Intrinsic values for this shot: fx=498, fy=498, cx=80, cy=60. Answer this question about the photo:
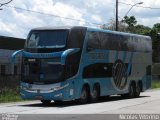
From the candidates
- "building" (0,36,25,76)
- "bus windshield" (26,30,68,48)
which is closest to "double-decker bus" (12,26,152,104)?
"bus windshield" (26,30,68,48)

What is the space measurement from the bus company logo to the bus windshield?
5912mm

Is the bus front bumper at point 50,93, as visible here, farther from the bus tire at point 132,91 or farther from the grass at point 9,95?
the bus tire at point 132,91

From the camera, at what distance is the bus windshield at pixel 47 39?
2445 centimetres

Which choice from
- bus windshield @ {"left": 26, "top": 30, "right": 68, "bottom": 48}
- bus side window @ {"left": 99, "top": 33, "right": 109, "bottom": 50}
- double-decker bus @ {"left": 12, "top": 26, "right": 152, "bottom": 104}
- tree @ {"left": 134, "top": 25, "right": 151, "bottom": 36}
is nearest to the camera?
double-decker bus @ {"left": 12, "top": 26, "right": 152, "bottom": 104}

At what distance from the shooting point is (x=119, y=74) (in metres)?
30.3

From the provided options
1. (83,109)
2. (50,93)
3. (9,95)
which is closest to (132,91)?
(9,95)

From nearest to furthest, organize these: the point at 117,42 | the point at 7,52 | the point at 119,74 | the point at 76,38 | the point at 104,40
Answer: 1. the point at 76,38
2. the point at 104,40
3. the point at 117,42
4. the point at 119,74
5. the point at 7,52

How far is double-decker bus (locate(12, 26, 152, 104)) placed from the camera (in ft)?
79.4

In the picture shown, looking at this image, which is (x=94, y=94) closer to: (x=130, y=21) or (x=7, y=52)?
(x=7, y=52)

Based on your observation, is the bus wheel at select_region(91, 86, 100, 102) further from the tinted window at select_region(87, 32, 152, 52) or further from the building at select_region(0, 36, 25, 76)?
the building at select_region(0, 36, 25, 76)

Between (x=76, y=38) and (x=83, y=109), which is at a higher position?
(x=76, y=38)

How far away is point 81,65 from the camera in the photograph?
83.1 feet

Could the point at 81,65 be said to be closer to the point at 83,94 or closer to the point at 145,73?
the point at 83,94

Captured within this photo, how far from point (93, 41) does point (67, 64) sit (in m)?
2.85
